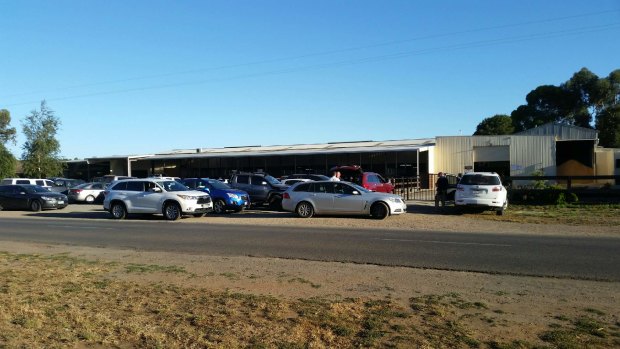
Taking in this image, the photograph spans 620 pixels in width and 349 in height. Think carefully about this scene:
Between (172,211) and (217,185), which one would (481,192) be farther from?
(172,211)

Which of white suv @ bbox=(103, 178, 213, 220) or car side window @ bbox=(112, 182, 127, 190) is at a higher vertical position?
car side window @ bbox=(112, 182, 127, 190)

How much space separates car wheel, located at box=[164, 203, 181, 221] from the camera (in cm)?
2084

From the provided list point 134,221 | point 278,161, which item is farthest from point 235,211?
point 278,161

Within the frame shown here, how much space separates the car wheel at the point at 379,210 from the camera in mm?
20016

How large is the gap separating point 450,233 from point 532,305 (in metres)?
9.12

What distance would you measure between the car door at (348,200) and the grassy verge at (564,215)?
4.86 metres

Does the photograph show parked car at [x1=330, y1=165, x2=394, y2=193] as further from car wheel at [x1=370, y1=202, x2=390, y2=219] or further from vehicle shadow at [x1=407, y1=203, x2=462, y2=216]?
car wheel at [x1=370, y1=202, x2=390, y2=219]

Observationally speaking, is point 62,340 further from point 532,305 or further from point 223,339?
point 532,305

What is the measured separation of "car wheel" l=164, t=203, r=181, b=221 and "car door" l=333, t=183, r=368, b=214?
6.05 metres

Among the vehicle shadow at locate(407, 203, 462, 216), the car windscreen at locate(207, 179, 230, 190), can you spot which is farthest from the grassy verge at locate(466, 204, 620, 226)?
the car windscreen at locate(207, 179, 230, 190)

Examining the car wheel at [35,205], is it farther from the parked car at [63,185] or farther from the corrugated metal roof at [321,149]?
the corrugated metal roof at [321,149]

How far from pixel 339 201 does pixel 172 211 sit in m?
6.45

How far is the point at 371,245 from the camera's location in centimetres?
1291

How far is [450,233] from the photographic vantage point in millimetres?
15930
